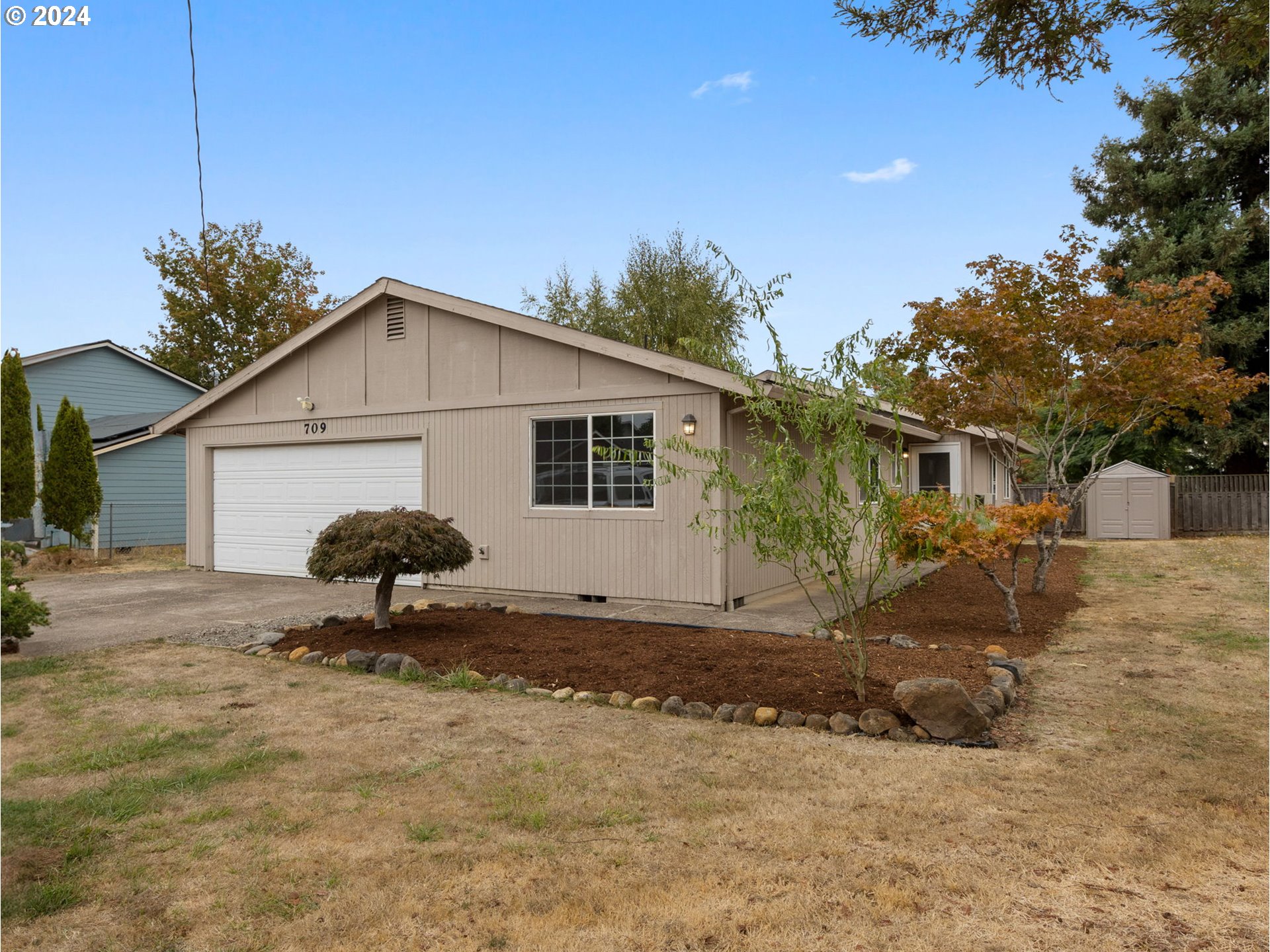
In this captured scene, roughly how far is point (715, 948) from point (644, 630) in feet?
16.7

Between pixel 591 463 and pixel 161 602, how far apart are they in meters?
5.66

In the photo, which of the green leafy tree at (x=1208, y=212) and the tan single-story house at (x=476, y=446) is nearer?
the tan single-story house at (x=476, y=446)

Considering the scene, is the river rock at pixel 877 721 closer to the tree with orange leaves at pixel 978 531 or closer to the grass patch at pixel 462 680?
the tree with orange leaves at pixel 978 531

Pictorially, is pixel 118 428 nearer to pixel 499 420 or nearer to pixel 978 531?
pixel 499 420

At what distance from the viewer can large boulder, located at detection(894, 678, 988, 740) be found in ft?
15.0

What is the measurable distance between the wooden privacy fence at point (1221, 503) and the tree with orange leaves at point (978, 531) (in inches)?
610

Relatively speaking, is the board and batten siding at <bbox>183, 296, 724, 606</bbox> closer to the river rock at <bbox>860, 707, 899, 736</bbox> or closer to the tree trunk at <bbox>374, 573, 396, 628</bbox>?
the tree trunk at <bbox>374, 573, 396, 628</bbox>

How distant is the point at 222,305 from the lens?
100 feet

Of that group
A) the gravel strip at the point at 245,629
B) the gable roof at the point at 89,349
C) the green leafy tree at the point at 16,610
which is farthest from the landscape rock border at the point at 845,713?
the gable roof at the point at 89,349

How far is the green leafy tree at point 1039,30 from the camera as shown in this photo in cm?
470

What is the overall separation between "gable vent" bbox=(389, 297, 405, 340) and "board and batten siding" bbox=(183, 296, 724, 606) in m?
0.06

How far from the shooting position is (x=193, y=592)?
10.8 meters

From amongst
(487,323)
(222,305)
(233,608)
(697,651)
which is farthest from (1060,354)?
(222,305)

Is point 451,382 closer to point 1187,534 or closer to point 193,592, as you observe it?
point 193,592
